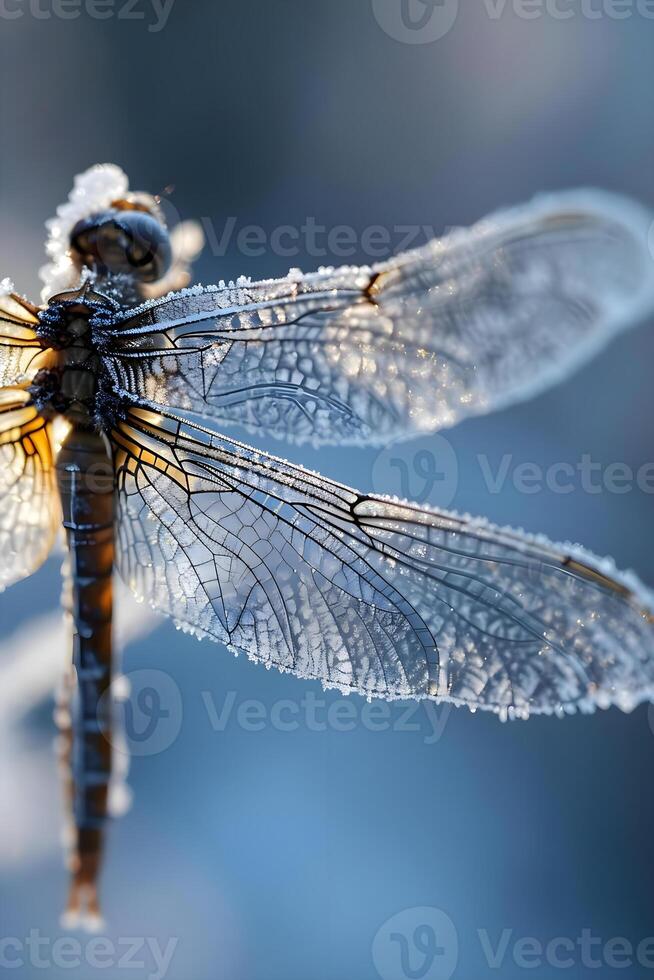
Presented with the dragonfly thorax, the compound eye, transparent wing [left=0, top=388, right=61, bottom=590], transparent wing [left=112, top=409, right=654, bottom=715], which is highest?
the compound eye

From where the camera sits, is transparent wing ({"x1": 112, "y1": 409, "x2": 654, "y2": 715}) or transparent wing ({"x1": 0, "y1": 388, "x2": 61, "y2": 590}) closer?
transparent wing ({"x1": 112, "y1": 409, "x2": 654, "y2": 715})

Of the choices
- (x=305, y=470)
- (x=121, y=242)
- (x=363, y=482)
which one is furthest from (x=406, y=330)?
(x=363, y=482)

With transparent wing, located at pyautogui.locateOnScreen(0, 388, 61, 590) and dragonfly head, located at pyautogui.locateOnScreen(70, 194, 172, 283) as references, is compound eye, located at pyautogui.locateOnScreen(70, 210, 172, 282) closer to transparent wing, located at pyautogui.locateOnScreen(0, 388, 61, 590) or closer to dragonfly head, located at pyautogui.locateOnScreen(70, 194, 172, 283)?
dragonfly head, located at pyautogui.locateOnScreen(70, 194, 172, 283)

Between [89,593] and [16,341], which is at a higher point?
[16,341]

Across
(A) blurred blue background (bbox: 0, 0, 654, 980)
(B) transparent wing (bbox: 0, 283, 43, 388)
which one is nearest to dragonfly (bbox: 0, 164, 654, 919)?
(B) transparent wing (bbox: 0, 283, 43, 388)

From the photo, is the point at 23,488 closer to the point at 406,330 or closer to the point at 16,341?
the point at 16,341

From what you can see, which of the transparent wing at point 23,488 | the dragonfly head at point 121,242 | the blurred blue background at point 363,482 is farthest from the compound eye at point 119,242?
the blurred blue background at point 363,482

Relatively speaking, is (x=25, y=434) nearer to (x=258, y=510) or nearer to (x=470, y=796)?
(x=258, y=510)

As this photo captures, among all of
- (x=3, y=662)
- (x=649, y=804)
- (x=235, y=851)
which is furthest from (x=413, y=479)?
(x=649, y=804)
